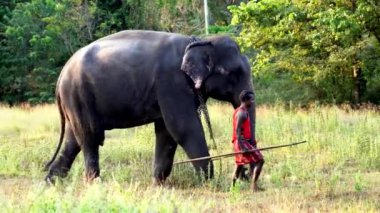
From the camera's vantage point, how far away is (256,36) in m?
24.9

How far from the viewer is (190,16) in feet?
130

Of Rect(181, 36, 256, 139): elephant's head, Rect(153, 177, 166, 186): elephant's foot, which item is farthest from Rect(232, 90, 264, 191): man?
Rect(153, 177, 166, 186): elephant's foot

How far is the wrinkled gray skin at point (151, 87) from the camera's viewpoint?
992 centimetres

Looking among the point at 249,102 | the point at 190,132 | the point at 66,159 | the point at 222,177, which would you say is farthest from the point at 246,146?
the point at 66,159

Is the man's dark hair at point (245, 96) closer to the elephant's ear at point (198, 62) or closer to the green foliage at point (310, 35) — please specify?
the elephant's ear at point (198, 62)

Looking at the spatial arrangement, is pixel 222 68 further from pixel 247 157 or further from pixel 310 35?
pixel 310 35

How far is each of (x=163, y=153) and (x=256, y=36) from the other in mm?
14720

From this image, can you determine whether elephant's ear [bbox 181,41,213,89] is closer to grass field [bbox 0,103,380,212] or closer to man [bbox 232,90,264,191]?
man [bbox 232,90,264,191]

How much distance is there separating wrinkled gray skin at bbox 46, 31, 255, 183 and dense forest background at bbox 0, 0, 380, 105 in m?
11.0

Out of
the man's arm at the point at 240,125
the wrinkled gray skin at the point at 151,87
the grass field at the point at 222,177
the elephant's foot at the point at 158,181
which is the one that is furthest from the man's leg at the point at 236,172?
the elephant's foot at the point at 158,181

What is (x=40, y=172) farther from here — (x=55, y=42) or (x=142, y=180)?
(x=55, y=42)

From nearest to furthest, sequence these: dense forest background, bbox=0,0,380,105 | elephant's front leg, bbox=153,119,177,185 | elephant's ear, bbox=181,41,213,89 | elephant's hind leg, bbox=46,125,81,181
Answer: elephant's ear, bbox=181,41,213,89 → elephant's front leg, bbox=153,119,177,185 → elephant's hind leg, bbox=46,125,81,181 → dense forest background, bbox=0,0,380,105

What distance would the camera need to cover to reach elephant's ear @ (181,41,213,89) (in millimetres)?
9719

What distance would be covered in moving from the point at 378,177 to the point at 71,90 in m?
4.36
